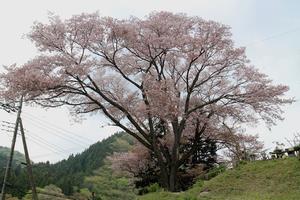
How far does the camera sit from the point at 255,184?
12.3 metres

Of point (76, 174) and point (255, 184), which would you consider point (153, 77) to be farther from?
point (76, 174)

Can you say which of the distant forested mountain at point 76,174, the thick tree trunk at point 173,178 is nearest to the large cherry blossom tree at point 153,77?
the thick tree trunk at point 173,178

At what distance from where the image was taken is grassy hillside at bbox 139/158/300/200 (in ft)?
36.5

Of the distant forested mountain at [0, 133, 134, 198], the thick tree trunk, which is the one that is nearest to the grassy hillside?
the thick tree trunk

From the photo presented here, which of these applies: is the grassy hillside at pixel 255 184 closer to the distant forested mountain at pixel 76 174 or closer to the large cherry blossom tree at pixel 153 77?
the large cherry blossom tree at pixel 153 77

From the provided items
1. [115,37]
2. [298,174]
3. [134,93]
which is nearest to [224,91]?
[134,93]

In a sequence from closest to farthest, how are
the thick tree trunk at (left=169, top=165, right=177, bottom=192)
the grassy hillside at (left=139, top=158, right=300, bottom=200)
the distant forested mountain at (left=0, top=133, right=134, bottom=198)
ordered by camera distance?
the grassy hillside at (left=139, top=158, right=300, bottom=200) < the thick tree trunk at (left=169, top=165, right=177, bottom=192) < the distant forested mountain at (left=0, top=133, right=134, bottom=198)

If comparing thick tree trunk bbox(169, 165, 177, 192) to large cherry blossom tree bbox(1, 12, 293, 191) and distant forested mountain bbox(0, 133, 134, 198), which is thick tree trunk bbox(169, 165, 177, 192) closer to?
large cherry blossom tree bbox(1, 12, 293, 191)

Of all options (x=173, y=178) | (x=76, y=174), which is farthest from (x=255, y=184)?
(x=76, y=174)

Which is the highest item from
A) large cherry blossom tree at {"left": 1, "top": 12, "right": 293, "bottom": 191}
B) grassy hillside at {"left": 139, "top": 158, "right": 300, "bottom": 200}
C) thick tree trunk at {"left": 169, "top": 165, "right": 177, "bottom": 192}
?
large cherry blossom tree at {"left": 1, "top": 12, "right": 293, "bottom": 191}

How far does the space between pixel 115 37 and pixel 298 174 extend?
33.4 ft

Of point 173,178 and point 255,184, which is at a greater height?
point 173,178

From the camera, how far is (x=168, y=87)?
61.2 feet

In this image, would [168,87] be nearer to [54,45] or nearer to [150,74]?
[150,74]
